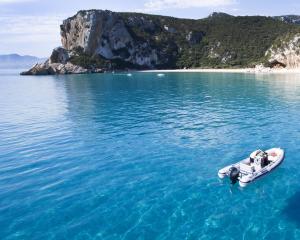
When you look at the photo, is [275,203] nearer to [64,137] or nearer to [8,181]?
[8,181]

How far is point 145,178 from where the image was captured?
2892 centimetres

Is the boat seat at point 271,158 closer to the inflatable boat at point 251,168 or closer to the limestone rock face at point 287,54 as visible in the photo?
the inflatable boat at point 251,168

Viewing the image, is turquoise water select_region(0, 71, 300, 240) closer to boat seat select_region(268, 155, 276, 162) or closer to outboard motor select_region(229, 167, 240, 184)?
outboard motor select_region(229, 167, 240, 184)

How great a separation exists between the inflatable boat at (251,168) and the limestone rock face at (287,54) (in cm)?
14067

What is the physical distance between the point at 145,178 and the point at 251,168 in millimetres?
8951

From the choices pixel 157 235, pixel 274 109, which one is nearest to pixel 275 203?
pixel 157 235

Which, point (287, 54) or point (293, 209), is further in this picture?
point (287, 54)

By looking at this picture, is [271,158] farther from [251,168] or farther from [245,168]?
[245,168]

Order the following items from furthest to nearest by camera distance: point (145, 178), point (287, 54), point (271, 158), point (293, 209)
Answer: point (287, 54)
point (271, 158)
point (145, 178)
point (293, 209)

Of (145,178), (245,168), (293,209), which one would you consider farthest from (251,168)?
(145,178)

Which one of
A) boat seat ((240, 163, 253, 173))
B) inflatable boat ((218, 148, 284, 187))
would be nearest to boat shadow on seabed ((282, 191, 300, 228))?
inflatable boat ((218, 148, 284, 187))

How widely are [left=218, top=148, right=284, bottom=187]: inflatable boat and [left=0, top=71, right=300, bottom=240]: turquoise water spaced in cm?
73

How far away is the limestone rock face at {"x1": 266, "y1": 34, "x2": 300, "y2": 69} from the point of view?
511 feet

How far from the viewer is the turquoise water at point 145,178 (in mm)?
21562
